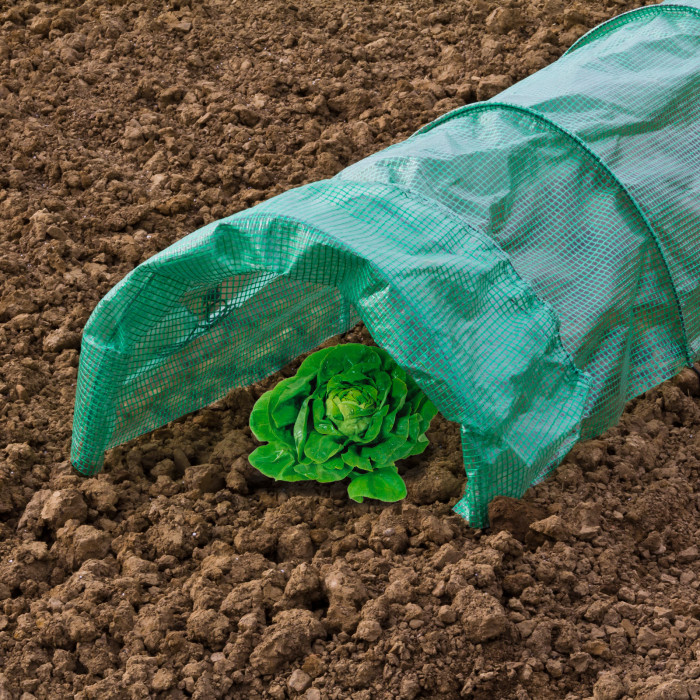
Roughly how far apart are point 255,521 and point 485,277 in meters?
1.04

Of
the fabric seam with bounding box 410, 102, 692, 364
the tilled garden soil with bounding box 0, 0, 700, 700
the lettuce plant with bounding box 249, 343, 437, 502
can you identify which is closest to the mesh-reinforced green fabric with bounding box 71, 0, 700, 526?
the fabric seam with bounding box 410, 102, 692, 364

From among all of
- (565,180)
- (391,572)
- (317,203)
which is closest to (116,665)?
(391,572)

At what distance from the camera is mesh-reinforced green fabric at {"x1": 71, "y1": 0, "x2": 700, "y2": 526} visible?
2.57m

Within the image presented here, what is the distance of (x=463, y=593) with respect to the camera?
8.44 ft

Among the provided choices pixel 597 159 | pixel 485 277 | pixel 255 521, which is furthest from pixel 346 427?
pixel 597 159

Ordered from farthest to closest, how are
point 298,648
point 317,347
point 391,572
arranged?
point 317,347, point 391,572, point 298,648

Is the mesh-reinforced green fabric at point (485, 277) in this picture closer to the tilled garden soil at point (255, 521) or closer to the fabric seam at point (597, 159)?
the fabric seam at point (597, 159)

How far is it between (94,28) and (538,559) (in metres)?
3.81

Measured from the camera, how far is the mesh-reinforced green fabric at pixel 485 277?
2568mm

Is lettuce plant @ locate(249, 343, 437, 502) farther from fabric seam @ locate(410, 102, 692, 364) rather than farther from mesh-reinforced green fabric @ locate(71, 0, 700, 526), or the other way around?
fabric seam @ locate(410, 102, 692, 364)

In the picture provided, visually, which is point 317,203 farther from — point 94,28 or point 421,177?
point 94,28

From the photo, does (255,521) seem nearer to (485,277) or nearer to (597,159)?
(485,277)

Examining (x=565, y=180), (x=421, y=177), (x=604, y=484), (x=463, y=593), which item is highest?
(x=421, y=177)

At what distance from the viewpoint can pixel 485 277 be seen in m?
2.66
